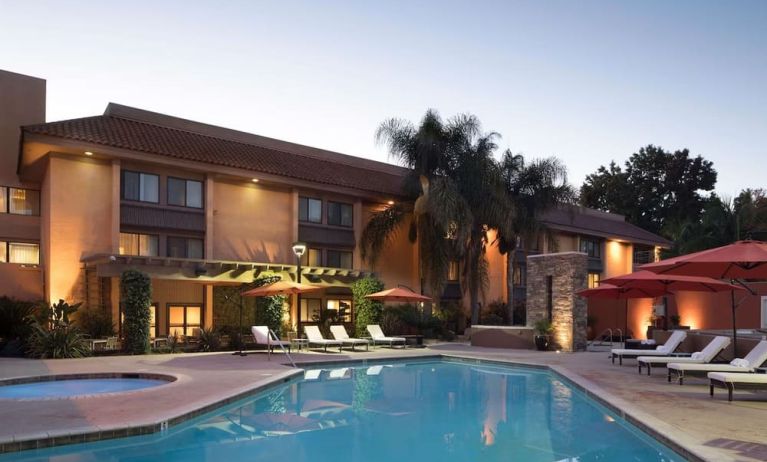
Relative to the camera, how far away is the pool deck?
877cm

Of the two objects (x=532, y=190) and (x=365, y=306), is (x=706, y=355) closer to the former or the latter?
(x=365, y=306)

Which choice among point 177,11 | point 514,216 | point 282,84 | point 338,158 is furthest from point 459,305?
point 177,11

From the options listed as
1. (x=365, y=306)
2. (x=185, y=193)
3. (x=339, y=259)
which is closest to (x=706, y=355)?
(x=365, y=306)

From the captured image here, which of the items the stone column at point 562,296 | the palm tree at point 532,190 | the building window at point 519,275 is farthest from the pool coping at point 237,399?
the building window at point 519,275

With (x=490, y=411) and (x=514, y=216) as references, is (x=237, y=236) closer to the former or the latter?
(x=514, y=216)

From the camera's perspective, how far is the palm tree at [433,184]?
97.9ft

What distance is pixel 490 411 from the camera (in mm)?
12844

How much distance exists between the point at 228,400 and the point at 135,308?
1009cm

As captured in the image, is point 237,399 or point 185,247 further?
point 185,247

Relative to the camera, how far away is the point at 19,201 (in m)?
27.1

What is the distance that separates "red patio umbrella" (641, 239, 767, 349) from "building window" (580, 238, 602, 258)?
29964 mm

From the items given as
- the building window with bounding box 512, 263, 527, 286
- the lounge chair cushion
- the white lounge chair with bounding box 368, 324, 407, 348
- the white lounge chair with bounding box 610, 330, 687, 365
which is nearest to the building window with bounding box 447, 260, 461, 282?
the building window with bounding box 512, 263, 527, 286

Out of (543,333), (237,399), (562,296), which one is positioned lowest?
(237,399)

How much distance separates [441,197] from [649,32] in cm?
1030
